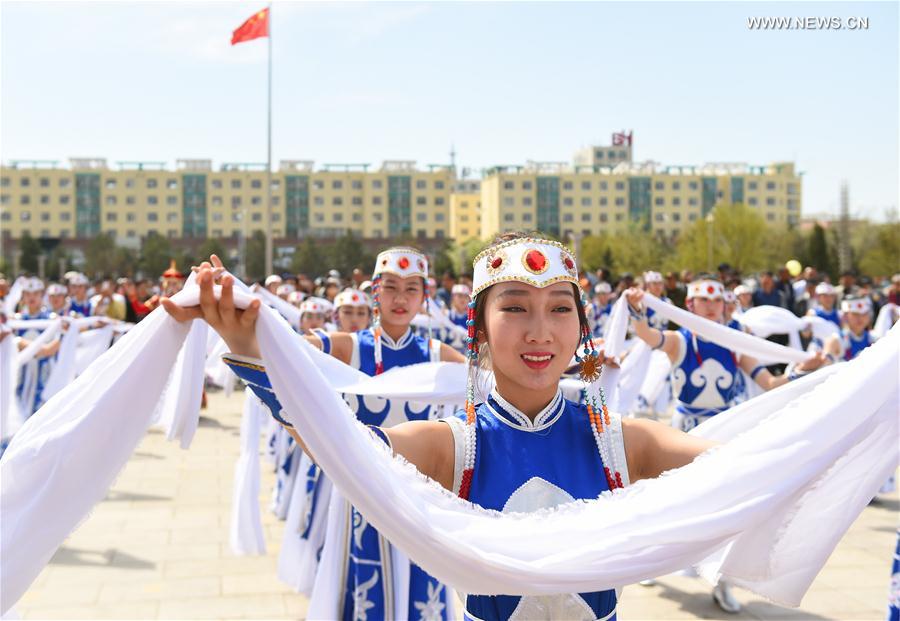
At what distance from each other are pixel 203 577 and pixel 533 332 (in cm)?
477

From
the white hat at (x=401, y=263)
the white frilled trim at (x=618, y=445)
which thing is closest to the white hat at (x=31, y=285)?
the white hat at (x=401, y=263)

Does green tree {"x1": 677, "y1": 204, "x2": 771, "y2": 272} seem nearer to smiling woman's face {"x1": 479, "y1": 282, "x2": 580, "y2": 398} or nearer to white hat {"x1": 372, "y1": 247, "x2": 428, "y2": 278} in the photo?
white hat {"x1": 372, "y1": 247, "x2": 428, "y2": 278}

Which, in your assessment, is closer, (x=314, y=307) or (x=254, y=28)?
(x=314, y=307)

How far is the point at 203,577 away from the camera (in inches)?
256

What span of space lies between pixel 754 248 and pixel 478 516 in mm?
65396

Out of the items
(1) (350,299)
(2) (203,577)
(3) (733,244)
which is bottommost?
(2) (203,577)

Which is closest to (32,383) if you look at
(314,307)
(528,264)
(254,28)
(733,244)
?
(314,307)

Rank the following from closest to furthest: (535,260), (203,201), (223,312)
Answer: (223,312)
(535,260)
(203,201)

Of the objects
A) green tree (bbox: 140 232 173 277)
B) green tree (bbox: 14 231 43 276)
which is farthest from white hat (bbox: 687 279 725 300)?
green tree (bbox: 14 231 43 276)

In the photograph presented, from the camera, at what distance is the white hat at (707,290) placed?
6.68 m

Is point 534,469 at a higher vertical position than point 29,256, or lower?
lower

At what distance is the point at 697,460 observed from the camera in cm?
232

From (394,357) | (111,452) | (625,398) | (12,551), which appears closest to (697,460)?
(111,452)

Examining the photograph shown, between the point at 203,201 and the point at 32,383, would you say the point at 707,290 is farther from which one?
the point at 203,201
